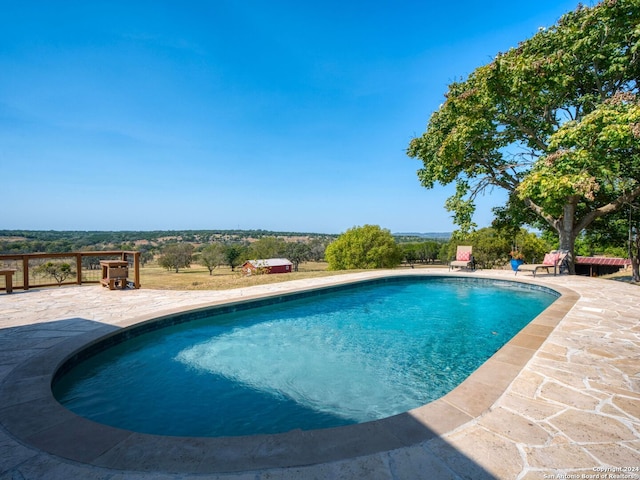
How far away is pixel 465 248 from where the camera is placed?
523 inches

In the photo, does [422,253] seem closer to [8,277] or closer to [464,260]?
[464,260]

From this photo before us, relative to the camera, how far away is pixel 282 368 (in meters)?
4.23

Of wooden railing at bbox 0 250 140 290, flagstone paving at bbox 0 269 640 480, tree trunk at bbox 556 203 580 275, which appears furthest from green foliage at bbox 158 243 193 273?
tree trunk at bbox 556 203 580 275

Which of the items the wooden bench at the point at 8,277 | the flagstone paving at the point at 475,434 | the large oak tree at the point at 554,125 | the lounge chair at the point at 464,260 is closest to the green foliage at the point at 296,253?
the lounge chair at the point at 464,260

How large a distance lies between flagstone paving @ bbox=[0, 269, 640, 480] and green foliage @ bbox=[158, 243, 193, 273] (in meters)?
44.6

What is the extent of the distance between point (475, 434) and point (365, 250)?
30.8 metres

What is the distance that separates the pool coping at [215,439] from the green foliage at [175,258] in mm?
46260

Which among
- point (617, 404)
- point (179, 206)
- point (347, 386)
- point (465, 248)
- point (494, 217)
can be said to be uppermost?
point (179, 206)

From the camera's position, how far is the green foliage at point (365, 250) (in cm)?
3178

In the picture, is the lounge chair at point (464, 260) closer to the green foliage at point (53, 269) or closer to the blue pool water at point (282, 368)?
the blue pool water at point (282, 368)

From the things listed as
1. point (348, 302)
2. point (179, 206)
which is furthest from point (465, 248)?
point (179, 206)

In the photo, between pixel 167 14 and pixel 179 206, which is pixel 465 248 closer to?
pixel 167 14

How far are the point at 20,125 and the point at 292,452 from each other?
782 inches

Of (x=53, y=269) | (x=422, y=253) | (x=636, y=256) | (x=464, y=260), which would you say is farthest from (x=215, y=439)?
(x=422, y=253)
